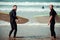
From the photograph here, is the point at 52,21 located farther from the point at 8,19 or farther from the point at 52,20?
the point at 8,19

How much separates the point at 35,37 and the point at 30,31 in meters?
0.10

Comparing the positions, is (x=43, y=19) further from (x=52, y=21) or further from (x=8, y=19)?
(x=8, y=19)

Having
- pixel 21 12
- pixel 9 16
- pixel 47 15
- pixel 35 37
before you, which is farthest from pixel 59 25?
pixel 9 16

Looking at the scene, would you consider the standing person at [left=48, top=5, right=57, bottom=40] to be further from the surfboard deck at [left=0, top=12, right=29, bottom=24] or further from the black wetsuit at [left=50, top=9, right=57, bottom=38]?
the surfboard deck at [left=0, top=12, right=29, bottom=24]

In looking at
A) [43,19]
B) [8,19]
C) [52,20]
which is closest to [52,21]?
[52,20]

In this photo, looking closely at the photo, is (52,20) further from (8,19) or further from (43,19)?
(8,19)

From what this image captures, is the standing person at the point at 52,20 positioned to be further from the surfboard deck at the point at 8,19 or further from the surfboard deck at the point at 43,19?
the surfboard deck at the point at 8,19

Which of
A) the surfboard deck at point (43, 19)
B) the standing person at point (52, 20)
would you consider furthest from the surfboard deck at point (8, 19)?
the standing person at point (52, 20)

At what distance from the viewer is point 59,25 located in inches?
80.4

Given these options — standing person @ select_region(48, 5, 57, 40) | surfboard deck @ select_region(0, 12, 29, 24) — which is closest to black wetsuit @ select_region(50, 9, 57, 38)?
standing person @ select_region(48, 5, 57, 40)

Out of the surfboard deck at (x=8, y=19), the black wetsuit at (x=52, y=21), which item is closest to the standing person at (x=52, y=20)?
the black wetsuit at (x=52, y=21)

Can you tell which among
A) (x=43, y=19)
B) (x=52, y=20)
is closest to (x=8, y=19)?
(x=43, y=19)

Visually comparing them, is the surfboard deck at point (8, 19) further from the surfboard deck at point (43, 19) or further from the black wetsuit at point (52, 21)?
the black wetsuit at point (52, 21)

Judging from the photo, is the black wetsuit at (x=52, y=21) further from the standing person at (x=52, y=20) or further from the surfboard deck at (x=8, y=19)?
the surfboard deck at (x=8, y=19)
